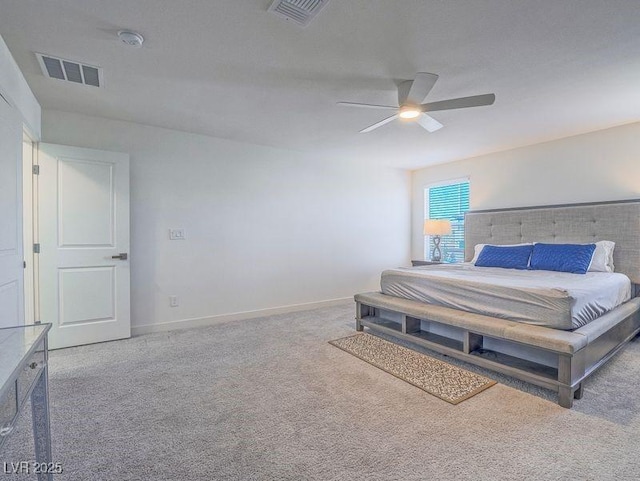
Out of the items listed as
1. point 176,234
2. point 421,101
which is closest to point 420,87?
point 421,101

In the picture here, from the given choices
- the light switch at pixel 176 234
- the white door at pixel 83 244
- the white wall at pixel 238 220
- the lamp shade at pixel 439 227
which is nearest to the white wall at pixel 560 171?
the lamp shade at pixel 439 227

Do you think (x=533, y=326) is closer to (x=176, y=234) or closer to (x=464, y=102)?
(x=464, y=102)

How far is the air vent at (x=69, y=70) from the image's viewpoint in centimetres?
235

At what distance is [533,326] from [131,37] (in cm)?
336

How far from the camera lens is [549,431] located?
1.88m

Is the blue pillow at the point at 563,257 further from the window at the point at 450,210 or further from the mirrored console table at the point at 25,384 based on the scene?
the mirrored console table at the point at 25,384

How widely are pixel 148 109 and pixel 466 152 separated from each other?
425cm

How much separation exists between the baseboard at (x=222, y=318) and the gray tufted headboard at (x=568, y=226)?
2.48 metres

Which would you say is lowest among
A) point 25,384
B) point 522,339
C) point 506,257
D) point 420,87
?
point 522,339

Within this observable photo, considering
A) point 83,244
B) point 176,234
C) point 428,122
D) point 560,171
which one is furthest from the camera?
point 560,171

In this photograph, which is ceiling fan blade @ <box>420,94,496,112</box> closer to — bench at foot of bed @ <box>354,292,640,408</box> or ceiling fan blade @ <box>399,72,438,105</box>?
ceiling fan blade @ <box>399,72,438,105</box>

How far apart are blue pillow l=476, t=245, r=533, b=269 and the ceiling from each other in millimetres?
1481

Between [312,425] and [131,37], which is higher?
[131,37]

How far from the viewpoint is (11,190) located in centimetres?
225
